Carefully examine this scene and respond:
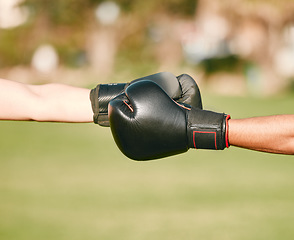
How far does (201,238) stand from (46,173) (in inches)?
119

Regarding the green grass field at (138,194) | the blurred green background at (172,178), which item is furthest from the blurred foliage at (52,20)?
the green grass field at (138,194)

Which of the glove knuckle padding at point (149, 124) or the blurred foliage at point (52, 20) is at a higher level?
the glove knuckle padding at point (149, 124)

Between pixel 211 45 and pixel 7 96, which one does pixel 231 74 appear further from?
pixel 7 96

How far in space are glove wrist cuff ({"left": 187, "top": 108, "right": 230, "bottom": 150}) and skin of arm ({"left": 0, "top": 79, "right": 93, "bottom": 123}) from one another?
0.68m

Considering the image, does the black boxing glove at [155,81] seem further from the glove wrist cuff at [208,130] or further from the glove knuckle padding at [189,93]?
the glove wrist cuff at [208,130]

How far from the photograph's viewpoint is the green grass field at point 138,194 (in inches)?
161

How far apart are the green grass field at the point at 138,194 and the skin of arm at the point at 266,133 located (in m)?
1.91

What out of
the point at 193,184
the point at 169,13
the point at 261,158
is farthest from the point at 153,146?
the point at 169,13

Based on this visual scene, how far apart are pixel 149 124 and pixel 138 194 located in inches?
127

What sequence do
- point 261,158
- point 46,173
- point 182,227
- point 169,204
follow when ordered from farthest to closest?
1. point 261,158
2. point 46,173
3. point 169,204
4. point 182,227

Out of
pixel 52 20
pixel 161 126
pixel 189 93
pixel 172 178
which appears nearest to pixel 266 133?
pixel 161 126

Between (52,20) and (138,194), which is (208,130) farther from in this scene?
(52,20)

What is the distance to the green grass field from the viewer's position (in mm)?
4098

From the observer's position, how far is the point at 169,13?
28.6 metres
